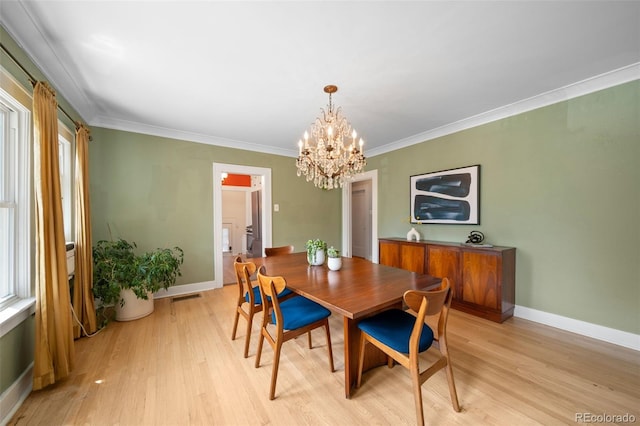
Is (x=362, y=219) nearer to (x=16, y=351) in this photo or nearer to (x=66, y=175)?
(x=66, y=175)

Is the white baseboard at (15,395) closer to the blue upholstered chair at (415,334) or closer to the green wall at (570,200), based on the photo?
the blue upholstered chair at (415,334)

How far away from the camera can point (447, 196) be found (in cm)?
331

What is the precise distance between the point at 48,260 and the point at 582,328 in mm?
4594

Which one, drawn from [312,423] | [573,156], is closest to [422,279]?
[312,423]

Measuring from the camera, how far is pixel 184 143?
3539 mm

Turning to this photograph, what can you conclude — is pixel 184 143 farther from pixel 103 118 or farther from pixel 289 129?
pixel 289 129

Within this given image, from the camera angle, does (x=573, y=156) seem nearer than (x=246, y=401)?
No

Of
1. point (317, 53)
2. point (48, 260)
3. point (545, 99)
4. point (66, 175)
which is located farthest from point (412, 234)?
point (66, 175)

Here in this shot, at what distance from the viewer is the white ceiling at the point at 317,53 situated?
1.44m

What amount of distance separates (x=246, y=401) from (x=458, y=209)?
3167mm

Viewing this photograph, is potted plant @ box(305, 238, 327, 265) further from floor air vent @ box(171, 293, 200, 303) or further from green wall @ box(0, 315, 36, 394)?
floor air vent @ box(171, 293, 200, 303)

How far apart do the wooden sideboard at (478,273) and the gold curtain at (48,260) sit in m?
3.41

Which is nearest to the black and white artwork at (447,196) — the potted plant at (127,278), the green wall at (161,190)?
the green wall at (161,190)

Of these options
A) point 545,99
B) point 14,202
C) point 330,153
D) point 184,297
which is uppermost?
point 545,99
